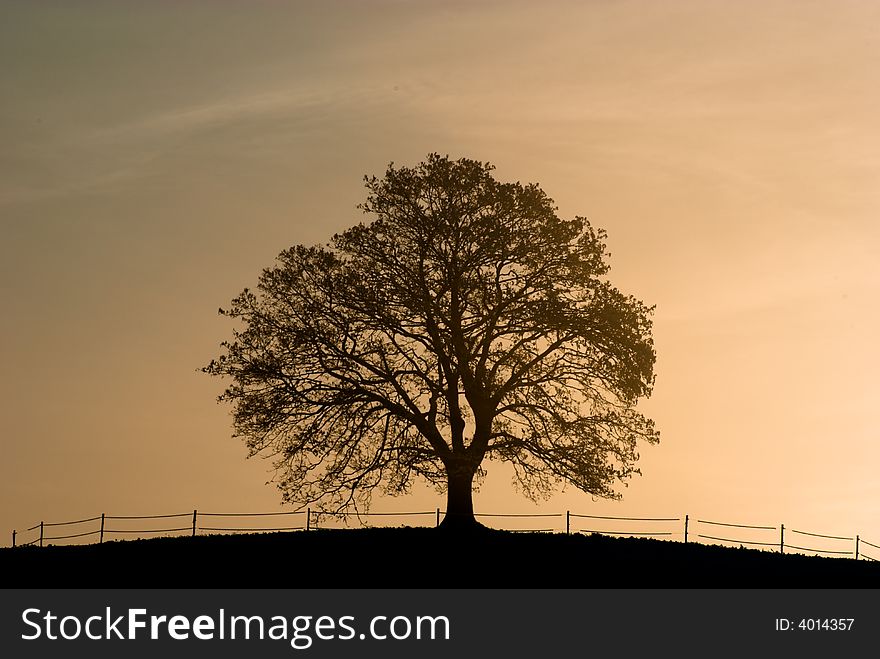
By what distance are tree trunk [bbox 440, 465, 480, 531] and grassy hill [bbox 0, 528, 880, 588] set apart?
0.66 meters

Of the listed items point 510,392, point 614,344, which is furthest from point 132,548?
point 614,344

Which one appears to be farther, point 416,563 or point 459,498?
point 459,498

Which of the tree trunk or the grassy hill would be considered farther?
the tree trunk

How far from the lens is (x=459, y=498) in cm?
4859

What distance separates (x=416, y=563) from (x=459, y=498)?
18.9 feet

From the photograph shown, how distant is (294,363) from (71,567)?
1104 cm

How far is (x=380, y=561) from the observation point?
1727 inches

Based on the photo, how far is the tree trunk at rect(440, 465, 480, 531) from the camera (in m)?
48.4

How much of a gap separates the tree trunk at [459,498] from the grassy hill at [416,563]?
66 cm

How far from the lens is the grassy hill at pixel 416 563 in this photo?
1598 inches

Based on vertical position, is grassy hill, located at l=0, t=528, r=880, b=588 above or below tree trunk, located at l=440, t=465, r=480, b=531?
below
